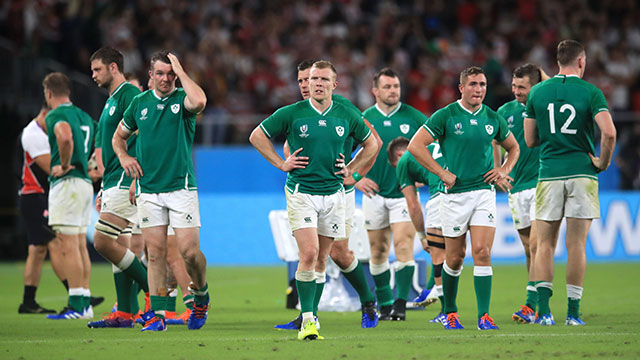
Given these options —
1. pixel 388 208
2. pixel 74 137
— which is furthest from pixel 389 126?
pixel 74 137

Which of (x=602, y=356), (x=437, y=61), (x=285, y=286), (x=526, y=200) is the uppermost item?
(x=437, y=61)

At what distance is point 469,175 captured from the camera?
924cm

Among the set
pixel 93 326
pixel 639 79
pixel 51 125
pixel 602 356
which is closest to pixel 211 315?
pixel 93 326

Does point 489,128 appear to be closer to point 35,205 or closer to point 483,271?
point 483,271

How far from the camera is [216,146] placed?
2025 cm

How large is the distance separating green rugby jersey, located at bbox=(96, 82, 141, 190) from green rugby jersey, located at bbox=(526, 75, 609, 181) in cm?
412

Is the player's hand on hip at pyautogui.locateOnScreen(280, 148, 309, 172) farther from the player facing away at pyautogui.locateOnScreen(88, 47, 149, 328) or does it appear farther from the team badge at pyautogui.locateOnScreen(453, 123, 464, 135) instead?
the player facing away at pyautogui.locateOnScreen(88, 47, 149, 328)

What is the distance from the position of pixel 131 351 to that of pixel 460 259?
133 inches

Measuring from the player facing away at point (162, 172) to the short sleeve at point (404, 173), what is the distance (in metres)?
2.64

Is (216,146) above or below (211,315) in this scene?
above

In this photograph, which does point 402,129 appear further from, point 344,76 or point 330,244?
point 344,76

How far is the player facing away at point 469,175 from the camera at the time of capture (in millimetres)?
9180

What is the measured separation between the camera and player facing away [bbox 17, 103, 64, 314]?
11.8 m

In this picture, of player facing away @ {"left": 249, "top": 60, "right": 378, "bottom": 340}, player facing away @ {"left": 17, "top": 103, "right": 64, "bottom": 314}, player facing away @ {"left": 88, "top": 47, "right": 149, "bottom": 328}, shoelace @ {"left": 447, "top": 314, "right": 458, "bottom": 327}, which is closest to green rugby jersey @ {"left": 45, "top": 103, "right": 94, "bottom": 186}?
player facing away @ {"left": 17, "top": 103, "right": 64, "bottom": 314}
